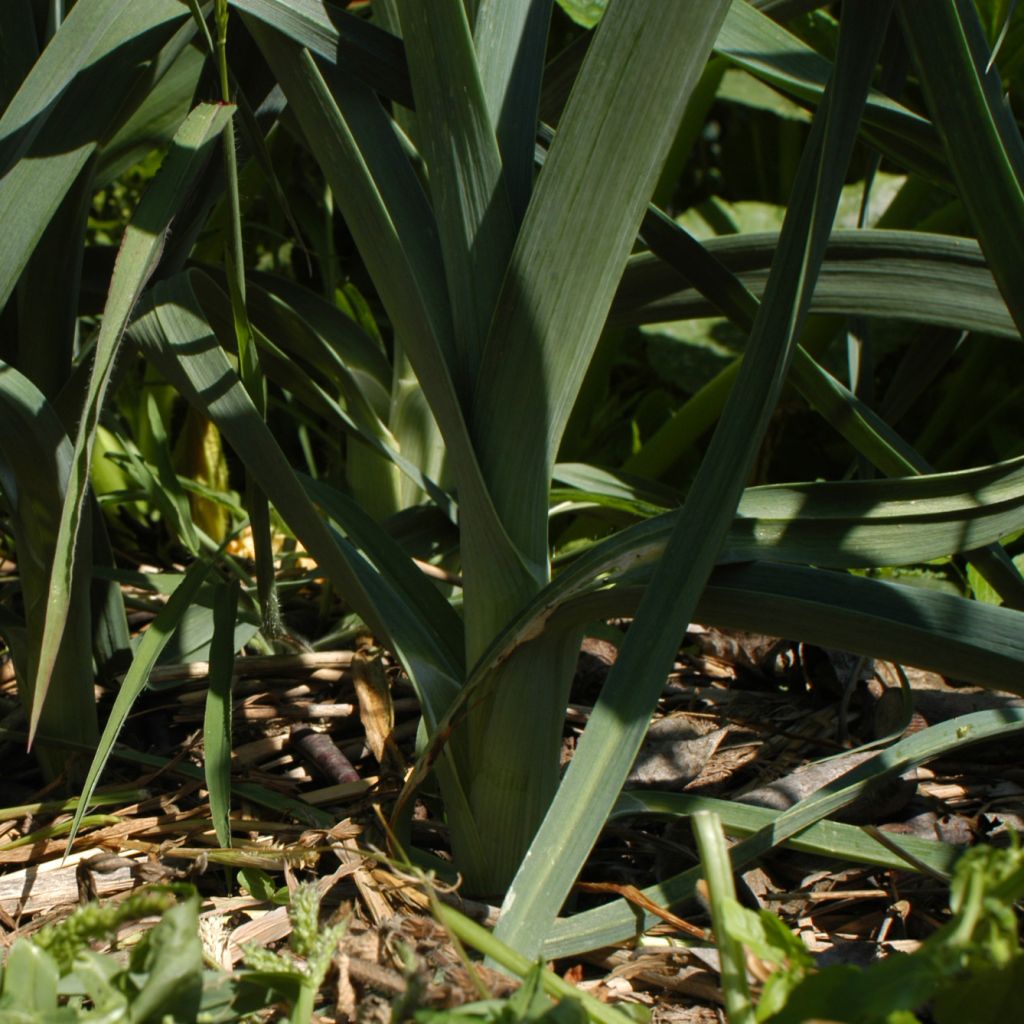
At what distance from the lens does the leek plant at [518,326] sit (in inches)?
23.7

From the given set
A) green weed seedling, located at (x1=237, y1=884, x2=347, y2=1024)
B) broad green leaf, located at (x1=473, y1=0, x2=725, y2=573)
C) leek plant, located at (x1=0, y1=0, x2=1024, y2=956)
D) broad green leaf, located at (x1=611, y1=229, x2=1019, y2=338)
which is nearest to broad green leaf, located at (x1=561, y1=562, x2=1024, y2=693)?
leek plant, located at (x1=0, y1=0, x2=1024, y2=956)

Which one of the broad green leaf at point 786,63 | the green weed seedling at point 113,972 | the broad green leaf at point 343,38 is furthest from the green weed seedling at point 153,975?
the broad green leaf at point 786,63

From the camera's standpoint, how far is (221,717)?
75 centimetres

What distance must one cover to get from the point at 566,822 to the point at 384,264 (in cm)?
34

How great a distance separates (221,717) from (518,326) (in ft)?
1.08

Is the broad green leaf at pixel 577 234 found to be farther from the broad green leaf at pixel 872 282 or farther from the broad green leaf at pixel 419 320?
the broad green leaf at pixel 872 282

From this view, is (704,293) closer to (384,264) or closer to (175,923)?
(384,264)

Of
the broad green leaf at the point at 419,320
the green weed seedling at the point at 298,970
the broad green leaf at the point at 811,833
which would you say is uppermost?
the broad green leaf at the point at 419,320

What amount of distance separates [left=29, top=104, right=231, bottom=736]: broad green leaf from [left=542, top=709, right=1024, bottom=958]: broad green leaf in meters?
0.32

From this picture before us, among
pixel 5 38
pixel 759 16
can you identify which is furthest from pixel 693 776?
pixel 5 38

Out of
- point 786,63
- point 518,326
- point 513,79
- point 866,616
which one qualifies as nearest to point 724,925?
point 866,616

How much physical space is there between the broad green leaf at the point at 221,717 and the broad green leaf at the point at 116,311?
13 centimetres

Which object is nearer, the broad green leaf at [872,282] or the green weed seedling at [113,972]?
the green weed seedling at [113,972]

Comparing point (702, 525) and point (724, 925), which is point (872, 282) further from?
point (724, 925)
